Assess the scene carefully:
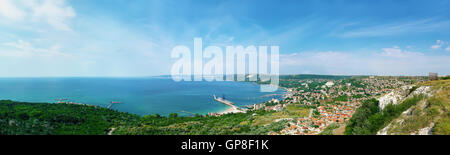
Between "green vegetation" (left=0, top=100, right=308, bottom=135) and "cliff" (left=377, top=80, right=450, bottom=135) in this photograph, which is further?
"green vegetation" (left=0, top=100, right=308, bottom=135)

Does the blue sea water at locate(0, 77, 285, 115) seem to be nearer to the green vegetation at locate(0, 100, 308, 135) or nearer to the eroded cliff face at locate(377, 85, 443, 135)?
the green vegetation at locate(0, 100, 308, 135)

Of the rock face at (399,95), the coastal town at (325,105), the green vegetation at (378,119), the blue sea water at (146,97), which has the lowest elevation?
the blue sea water at (146,97)

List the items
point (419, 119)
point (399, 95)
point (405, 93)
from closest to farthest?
point (419, 119), point (405, 93), point (399, 95)

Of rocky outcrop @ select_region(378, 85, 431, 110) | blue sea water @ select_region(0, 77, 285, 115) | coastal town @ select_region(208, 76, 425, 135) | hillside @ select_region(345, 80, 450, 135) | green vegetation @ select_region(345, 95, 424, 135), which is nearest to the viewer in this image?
hillside @ select_region(345, 80, 450, 135)

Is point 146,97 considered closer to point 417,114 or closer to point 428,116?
point 417,114

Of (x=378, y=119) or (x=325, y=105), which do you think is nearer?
(x=378, y=119)

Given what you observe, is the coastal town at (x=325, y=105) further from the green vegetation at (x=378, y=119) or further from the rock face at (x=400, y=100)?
the green vegetation at (x=378, y=119)

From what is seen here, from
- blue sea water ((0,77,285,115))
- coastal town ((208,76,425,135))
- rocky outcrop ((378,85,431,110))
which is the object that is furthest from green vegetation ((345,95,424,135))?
blue sea water ((0,77,285,115))

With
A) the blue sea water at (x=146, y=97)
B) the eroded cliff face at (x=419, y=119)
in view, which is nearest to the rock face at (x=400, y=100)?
the eroded cliff face at (x=419, y=119)

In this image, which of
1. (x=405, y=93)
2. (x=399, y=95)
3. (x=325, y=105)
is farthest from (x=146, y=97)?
(x=405, y=93)

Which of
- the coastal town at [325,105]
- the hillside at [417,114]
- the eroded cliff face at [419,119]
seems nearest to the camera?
the hillside at [417,114]

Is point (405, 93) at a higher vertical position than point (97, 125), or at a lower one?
higher

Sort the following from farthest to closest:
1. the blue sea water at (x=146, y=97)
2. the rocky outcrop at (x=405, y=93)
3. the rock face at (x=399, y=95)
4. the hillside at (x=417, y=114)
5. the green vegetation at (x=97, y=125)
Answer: the blue sea water at (x=146, y=97)
the green vegetation at (x=97, y=125)
the rock face at (x=399, y=95)
the rocky outcrop at (x=405, y=93)
the hillside at (x=417, y=114)
